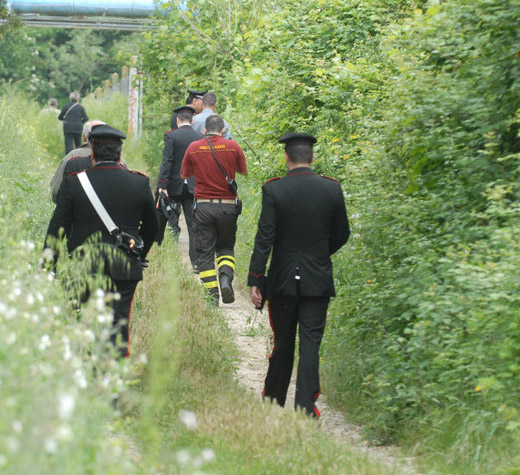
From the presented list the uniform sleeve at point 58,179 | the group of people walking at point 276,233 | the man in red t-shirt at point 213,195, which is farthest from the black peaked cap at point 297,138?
the man in red t-shirt at point 213,195

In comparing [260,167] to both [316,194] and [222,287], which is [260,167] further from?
[316,194]

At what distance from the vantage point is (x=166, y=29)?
20031 millimetres

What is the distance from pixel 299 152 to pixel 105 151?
1383mm

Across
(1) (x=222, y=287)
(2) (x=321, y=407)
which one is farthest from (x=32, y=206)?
(2) (x=321, y=407)

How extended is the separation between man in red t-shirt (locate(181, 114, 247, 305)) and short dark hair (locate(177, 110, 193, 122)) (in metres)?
1.80

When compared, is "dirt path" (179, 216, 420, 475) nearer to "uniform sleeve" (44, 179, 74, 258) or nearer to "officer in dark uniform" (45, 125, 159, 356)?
"officer in dark uniform" (45, 125, 159, 356)

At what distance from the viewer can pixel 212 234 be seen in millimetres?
10219

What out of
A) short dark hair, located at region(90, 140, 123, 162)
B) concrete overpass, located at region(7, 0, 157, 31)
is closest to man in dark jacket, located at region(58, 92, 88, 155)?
concrete overpass, located at region(7, 0, 157, 31)

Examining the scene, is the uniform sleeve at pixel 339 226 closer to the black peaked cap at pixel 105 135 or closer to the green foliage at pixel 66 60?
the black peaked cap at pixel 105 135

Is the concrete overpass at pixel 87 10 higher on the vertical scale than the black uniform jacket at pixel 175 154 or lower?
higher

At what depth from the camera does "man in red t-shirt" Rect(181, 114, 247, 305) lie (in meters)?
9.98

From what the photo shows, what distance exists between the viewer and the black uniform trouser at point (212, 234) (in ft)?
33.1

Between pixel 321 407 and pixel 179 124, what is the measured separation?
5663 millimetres

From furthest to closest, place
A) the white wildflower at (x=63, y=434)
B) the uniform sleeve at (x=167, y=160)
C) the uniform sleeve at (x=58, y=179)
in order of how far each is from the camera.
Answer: the uniform sleeve at (x=167, y=160) < the uniform sleeve at (x=58, y=179) < the white wildflower at (x=63, y=434)
